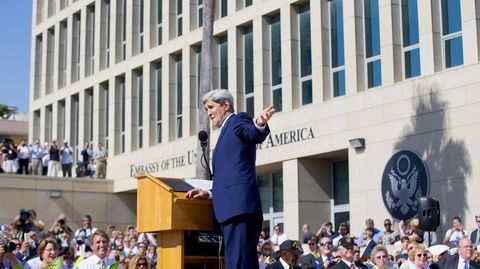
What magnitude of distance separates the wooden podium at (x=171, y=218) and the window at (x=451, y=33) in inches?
704

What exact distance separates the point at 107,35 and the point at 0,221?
35.7ft

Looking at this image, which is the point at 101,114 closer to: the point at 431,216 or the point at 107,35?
the point at 107,35

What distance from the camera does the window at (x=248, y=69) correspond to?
32844 millimetres

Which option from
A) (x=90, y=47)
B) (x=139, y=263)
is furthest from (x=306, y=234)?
(x=90, y=47)

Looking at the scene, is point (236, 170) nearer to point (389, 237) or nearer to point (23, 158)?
point (389, 237)

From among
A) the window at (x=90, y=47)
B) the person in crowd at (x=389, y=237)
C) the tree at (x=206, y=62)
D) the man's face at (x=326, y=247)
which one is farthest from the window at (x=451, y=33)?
the window at (x=90, y=47)

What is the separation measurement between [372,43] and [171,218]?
68.9ft

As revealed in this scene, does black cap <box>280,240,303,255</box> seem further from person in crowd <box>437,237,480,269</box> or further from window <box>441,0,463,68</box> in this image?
window <box>441,0,463,68</box>

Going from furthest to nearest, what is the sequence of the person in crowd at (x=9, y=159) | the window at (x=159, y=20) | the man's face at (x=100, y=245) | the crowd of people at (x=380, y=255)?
1. the window at (x=159, y=20)
2. the person in crowd at (x=9, y=159)
3. the crowd of people at (x=380, y=255)
4. the man's face at (x=100, y=245)

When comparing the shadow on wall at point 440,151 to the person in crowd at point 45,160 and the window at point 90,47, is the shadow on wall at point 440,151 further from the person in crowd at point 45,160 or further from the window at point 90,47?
the window at point 90,47

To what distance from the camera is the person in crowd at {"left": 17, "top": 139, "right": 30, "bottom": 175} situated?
38.2 metres

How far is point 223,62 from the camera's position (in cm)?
3475

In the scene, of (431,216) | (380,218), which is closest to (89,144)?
(380,218)

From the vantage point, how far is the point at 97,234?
11.0 metres
